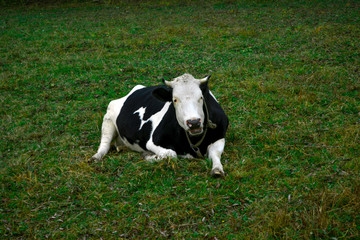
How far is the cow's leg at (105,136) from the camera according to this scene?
5.80 m

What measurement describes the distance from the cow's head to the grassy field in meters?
0.62

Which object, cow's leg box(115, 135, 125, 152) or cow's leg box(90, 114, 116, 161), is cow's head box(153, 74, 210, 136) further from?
cow's leg box(115, 135, 125, 152)

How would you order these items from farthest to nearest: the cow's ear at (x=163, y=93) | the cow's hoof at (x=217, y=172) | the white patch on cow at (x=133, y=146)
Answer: the white patch on cow at (x=133, y=146)
the cow's ear at (x=163, y=93)
the cow's hoof at (x=217, y=172)

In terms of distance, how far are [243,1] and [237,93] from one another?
49.4 feet

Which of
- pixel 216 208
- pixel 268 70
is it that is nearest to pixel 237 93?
pixel 268 70

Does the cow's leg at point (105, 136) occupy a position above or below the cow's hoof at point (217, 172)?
below

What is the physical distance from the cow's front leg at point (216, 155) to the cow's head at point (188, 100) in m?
0.50

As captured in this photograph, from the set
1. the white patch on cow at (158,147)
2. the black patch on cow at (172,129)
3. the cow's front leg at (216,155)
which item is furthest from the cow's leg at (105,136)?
the cow's front leg at (216,155)

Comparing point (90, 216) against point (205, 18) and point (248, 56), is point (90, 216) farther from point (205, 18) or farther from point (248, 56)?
point (205, 18)

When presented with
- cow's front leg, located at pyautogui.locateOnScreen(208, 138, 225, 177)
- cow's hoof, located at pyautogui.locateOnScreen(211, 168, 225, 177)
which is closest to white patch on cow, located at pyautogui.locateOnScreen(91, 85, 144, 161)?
cow's front leg, located at pyautogui.locateOnScreen(208, 138, 225, 177)

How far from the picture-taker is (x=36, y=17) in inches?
830

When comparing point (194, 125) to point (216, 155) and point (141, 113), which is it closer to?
point (216, 155)

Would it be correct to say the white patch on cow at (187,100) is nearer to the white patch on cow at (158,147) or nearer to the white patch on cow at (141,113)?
the white patch on cow at (158,147)

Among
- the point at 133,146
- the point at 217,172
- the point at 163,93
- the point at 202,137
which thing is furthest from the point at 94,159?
the point at 217,172
